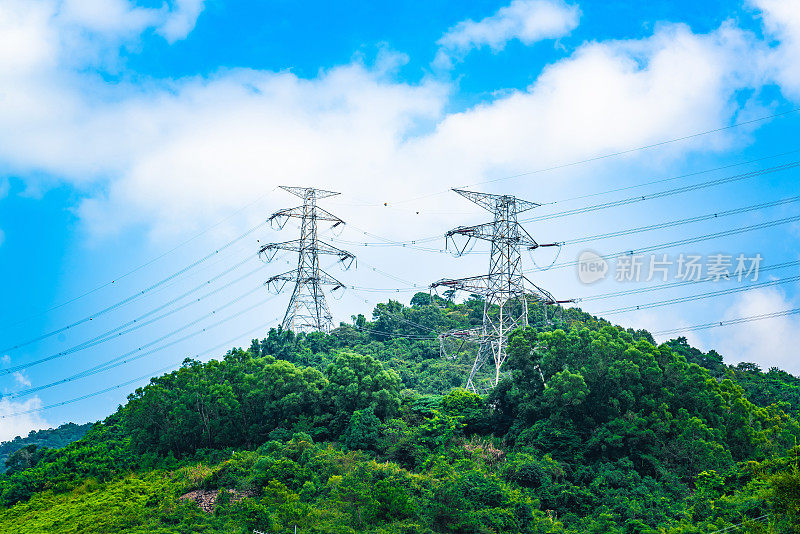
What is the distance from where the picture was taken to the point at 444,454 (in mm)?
31266

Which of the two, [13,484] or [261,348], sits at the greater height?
[261,348]

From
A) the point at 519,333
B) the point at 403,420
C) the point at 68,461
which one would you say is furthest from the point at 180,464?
the point at 519,333

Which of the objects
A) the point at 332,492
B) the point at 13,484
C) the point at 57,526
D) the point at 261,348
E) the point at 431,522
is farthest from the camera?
the point at 261,348

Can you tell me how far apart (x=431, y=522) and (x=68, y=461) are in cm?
2355

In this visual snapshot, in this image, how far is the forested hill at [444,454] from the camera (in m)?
25.2

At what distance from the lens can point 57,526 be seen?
97.8 ft

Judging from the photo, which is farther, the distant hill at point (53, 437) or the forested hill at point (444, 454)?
the distant hill at point (53, 437)

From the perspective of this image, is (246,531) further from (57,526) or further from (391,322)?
(391,322)

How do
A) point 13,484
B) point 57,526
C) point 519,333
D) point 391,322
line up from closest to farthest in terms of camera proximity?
point 57,526 → point 519,333 → point 13,484 → point 391,322

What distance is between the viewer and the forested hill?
82.8ft

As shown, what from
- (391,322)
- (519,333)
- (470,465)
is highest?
(391,322)

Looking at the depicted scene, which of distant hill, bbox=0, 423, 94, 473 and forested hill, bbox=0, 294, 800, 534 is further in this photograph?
distant hill, bbox=0, 423, 94, 473

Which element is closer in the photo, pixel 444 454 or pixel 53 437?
pixel 444 454

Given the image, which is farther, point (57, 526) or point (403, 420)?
point (403, 420)
